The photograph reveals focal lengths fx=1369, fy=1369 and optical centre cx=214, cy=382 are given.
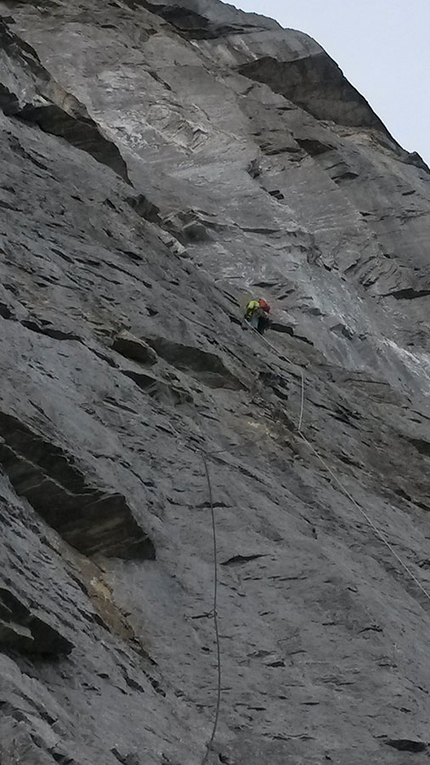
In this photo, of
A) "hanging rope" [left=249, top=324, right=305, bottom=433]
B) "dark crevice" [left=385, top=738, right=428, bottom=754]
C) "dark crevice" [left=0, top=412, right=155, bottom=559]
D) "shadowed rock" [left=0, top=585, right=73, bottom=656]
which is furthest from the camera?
"hanging rope" [left=249, top=324, right=305, bottom=433]

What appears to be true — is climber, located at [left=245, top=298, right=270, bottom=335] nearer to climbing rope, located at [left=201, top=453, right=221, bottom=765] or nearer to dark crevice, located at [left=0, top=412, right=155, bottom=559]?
climbing rope, located at [left=201, top=453, right=221, bottom=765]

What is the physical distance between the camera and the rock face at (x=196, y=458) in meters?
7.51

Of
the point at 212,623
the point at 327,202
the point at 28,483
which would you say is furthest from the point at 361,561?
the point at 327,202

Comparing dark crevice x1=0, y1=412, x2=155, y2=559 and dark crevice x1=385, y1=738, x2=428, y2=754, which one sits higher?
dark crevice x1=385, y1=738, x2=428, y2=754

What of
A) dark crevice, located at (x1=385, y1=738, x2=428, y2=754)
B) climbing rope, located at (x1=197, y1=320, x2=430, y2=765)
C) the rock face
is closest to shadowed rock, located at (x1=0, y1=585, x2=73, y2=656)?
the rock face

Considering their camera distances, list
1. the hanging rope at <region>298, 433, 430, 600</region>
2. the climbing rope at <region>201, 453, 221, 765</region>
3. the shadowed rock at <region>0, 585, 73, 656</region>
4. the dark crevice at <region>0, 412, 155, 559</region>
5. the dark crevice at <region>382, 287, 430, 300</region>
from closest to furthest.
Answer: the shadowed rock at <region>0, 585, 73, 656</region>, the climbing rope at <region>201, 453, 221, 765</region>, the dark crevice at <region>0, 412, 155, 559</region>, the hanging rope at <region>298, 433, 430, 600</region>, the dark crevice at <region>382, 287, 430, 300</region>

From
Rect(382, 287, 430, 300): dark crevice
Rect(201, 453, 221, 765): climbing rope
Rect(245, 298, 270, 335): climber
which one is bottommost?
Rect(201, 453, 221, 765): climbing rope

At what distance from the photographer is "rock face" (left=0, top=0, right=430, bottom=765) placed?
751 centimetres

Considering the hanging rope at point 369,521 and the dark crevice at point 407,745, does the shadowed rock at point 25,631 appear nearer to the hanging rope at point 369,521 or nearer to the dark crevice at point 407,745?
the dark crevice at point 407,745

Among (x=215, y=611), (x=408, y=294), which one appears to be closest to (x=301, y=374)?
(x=215, y=611)

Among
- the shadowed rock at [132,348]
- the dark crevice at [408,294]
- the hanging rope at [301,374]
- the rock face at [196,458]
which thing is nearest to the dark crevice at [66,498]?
the rock face at [196,458]

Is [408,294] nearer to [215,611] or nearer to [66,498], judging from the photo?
[215,611]

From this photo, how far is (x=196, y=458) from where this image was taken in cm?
1033

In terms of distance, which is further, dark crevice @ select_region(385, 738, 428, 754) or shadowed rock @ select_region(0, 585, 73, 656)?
dark crevice @ select_region(385, 738, 428, 754)
